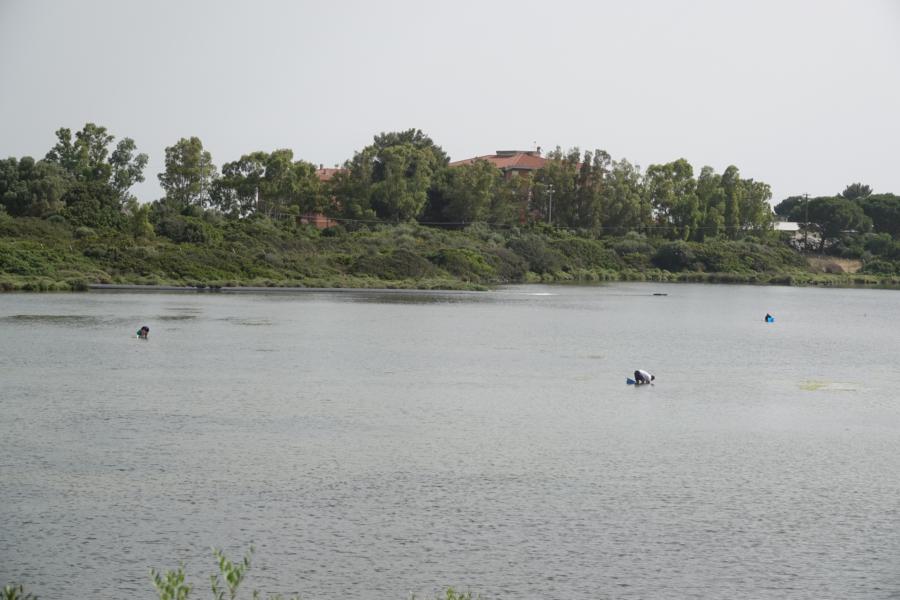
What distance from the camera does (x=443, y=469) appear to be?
15.0 m

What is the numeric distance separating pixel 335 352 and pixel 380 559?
62.8 ft

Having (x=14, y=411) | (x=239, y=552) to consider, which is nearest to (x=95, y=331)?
(x=14, y=411)

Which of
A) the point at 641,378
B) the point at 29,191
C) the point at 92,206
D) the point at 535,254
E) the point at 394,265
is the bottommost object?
the point at 641,378

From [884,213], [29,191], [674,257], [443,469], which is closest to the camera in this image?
[443,469]

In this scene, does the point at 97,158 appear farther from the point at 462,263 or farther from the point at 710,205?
the point at 710,205

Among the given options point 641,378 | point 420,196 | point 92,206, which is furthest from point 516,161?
point 641,378

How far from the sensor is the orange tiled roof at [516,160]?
122500 millimetres

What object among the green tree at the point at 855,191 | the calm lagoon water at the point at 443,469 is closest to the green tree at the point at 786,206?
the green tree at the point at 855,191

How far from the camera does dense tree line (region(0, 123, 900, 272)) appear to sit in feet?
240

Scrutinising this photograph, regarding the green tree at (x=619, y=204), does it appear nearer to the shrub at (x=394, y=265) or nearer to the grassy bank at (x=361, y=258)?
the grassy bank at (x=361, y=258)

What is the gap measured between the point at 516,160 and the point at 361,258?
2102 inches

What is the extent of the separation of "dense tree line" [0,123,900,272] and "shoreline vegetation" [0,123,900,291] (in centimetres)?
16

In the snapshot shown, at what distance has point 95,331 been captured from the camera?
110 ft

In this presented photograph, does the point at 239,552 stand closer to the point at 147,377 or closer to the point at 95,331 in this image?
the point at 147,377
